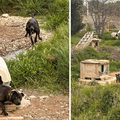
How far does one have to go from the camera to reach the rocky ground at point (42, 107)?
452 centimetres

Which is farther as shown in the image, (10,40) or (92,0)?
(10,40)

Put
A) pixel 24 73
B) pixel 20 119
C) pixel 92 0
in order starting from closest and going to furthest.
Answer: pixel 92 0 < pixel 20 119 < pixel 24 73

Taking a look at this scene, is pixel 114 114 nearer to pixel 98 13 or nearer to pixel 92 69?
pixel 92 69

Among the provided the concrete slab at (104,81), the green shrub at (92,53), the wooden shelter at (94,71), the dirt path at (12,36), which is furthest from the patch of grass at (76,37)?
the dirt path at (12,36)

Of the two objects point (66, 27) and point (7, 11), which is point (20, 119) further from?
point (7, 11)

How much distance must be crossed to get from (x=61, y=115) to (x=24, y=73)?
1667mm

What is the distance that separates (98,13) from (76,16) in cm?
39

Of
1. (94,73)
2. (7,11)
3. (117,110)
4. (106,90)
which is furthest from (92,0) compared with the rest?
(7,11)

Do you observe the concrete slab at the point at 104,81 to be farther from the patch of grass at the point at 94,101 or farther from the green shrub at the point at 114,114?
the green shrub at the point at 114,114

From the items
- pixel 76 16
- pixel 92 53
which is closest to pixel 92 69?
pixel 92 53

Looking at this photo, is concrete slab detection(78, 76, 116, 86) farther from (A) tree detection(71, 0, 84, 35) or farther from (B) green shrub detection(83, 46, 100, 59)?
(A) tree detection(71, 0, 84, 35)

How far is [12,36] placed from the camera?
793 centimetres

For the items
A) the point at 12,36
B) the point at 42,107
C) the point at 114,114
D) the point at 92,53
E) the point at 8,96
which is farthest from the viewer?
the point at 12,36

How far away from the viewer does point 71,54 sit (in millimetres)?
4035
